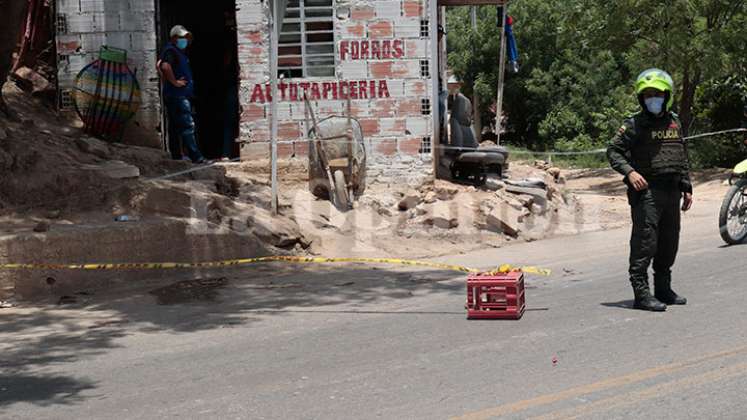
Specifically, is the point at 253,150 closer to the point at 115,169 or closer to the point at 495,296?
the point at 115,169

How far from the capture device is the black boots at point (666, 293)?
28.3ft

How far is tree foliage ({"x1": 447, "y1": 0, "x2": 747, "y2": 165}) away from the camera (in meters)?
18.6

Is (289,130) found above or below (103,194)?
above

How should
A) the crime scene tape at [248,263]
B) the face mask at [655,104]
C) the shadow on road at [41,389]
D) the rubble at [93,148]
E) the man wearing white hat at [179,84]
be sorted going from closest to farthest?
the shadow on road at [41,389]
the face mask at [655,104]
the crime scene tape at [248,263]
the rubble at [93,148]
the man wearing white hat at [179,84]

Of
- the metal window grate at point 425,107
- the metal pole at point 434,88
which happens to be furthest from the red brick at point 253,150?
the metal pole at point 434,88

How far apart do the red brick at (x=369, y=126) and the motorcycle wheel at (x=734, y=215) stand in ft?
17.0

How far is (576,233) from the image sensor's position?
45.6 feet

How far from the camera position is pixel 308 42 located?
15195 mm

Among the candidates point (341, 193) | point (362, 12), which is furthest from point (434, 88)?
point (341, 193)

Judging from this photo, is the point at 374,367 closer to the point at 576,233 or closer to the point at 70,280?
the point at 70,280

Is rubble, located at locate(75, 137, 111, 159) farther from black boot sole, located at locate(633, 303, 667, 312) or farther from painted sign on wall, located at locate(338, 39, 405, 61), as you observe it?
black boot sole, located at locate(633, 303, 667, 312)

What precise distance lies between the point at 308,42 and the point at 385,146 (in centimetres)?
187

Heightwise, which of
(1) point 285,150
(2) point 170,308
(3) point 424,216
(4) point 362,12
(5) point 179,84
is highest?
(4) point 362,12

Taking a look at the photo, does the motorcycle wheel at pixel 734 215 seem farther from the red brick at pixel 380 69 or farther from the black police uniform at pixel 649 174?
the red brick at pixel 380 69
